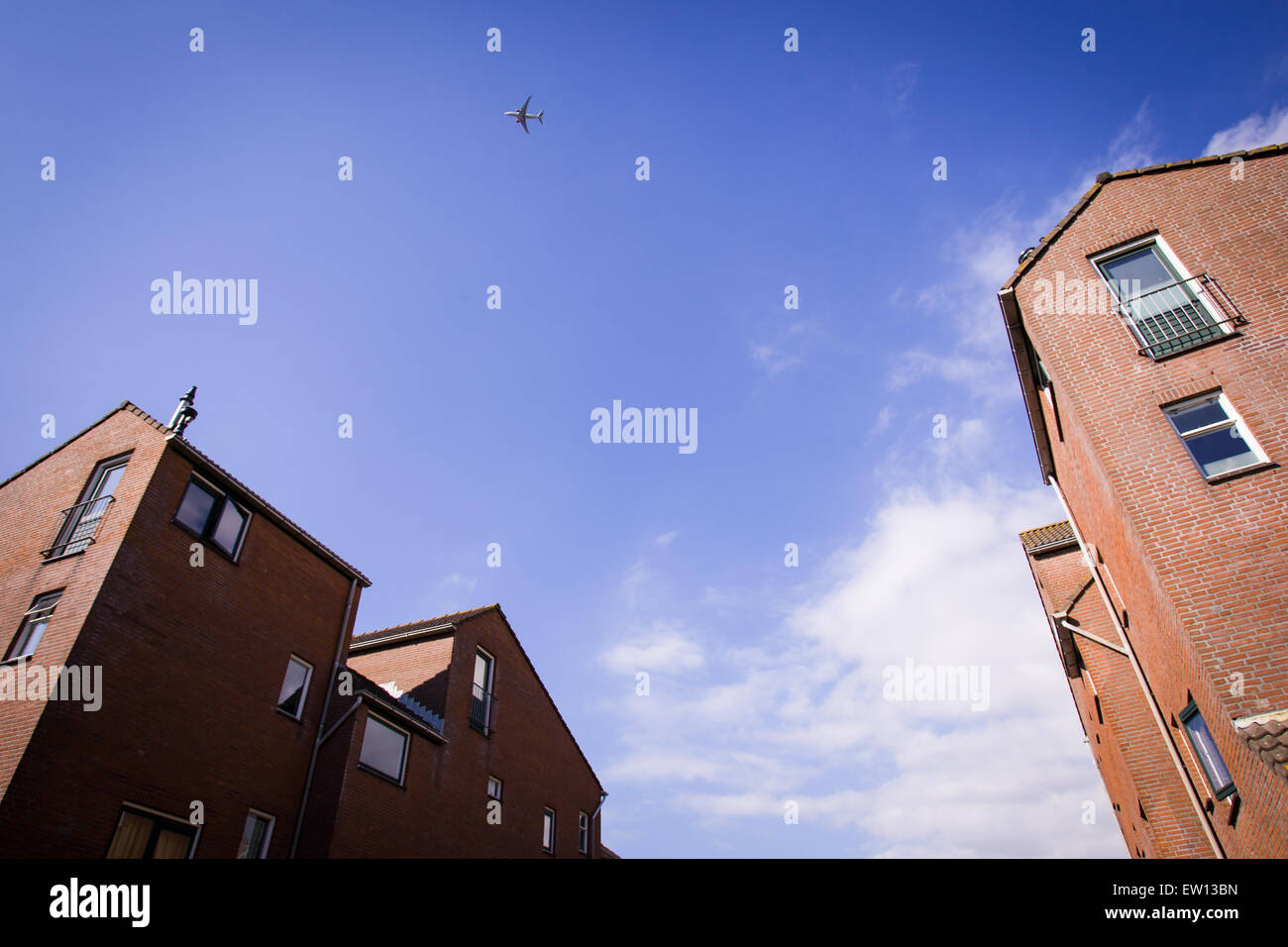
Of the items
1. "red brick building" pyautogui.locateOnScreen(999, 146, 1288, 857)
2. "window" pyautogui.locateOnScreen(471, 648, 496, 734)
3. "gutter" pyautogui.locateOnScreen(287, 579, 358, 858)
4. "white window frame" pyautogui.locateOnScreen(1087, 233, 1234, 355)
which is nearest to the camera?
"red brick building" pyautogui.locateOnScreen(999, 146, 1288, 857)

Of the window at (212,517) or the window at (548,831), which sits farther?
the window at (548,831)

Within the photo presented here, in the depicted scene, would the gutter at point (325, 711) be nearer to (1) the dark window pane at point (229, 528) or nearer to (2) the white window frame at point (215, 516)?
(2) the white window frame at point (215, 516)

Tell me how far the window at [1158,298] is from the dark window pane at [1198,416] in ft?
3.77

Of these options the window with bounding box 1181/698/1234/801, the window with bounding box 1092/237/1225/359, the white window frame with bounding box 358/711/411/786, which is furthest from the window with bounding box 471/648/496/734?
the window with bounding box 1092/237/1225/359

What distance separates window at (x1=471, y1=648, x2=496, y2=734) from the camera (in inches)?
781

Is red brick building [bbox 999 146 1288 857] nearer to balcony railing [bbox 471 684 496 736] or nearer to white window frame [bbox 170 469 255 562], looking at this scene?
balcony railing [bbox 471 684 496 736]

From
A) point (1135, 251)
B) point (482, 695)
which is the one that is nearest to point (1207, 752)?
point (1135, 251)

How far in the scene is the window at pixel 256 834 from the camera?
12.9 metres

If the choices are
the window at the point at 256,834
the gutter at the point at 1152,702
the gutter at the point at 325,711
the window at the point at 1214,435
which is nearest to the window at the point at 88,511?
the gutter at the point at 325,711

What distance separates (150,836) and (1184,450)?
1864 centimetres

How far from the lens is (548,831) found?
73.3ft

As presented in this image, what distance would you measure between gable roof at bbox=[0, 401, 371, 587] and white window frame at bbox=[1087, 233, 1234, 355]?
1851 centimetres

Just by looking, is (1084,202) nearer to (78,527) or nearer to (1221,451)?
(1221,451)
